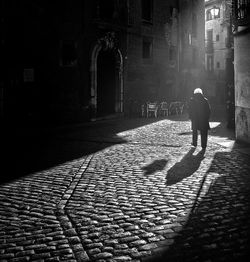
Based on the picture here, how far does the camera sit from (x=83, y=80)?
20.2 m

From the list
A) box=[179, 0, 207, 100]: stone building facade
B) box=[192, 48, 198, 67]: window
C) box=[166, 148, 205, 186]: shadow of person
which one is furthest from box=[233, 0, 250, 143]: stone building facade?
box=[192, 48, 198, 67]: window

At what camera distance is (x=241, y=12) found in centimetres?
1110

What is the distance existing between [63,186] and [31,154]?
3.82 metres

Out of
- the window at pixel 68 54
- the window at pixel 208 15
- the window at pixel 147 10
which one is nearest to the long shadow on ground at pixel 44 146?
the window at pixel 68 54

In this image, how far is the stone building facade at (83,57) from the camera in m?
17.3

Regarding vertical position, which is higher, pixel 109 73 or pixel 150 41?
pixel 150 41

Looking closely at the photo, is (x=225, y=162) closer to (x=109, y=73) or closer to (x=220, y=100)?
(x=109, y=73)

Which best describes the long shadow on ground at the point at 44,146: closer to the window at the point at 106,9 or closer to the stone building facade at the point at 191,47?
the window at the point at 106,9

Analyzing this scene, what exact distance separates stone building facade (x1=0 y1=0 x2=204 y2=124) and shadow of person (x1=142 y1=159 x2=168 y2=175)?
34.2ft

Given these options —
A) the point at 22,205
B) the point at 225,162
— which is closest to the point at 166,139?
the point at 225,162

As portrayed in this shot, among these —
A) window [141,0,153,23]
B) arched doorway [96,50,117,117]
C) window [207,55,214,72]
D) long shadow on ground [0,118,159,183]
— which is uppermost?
window [141,0,153,23]

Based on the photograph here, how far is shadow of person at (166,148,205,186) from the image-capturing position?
7012 mm

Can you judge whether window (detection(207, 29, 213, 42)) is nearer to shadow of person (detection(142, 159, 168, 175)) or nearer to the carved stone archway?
the carved stone archway

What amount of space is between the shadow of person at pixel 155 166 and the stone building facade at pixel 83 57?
34.2ft
